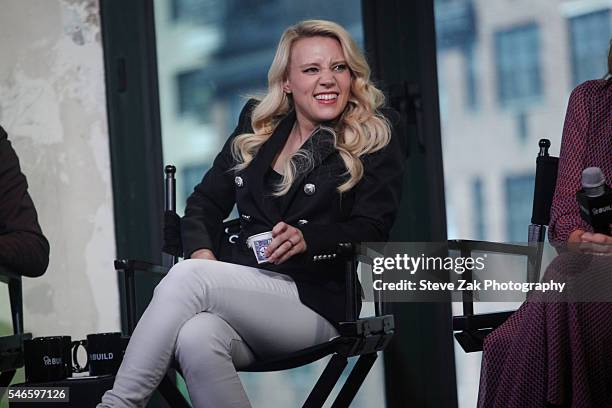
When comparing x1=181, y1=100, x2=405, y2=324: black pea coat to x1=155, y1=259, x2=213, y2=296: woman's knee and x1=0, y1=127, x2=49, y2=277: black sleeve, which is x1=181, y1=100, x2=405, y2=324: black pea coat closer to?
x1=155, y1=259, x2=213, y2=296: woman's knee

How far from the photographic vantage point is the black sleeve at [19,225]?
3.50 m

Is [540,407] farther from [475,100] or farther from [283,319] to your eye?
[475,100]

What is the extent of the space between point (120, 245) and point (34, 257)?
32.6 inches

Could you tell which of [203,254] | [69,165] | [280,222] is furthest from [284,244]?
[69,165]

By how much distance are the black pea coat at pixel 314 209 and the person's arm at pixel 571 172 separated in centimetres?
45

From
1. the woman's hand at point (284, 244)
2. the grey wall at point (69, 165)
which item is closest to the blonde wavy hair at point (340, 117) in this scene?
the woman's hand at point (284, 244)

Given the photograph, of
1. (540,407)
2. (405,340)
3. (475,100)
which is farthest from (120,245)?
(540,407)

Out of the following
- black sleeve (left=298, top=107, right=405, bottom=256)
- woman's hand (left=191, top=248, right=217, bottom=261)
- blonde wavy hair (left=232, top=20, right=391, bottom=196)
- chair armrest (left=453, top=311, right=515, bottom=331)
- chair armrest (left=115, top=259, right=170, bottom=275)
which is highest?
blonde wavy hair (left=232, top=20, right=391, bottom=196)

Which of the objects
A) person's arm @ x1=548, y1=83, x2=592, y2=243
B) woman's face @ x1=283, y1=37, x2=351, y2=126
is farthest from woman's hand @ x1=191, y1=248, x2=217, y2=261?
person's arm @ x1=548, y1=83, x2=592, y2=243

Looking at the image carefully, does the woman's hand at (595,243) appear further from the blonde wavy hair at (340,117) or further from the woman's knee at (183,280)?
the woman's knee at (183,280)

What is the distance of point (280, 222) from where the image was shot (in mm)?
2857

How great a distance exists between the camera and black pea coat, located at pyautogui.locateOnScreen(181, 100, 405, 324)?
2.93m

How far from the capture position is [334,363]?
2793mm

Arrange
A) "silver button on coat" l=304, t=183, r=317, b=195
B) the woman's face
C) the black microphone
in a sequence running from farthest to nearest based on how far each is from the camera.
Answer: the woman's face < "silver button on coat" l=304, t=183, r=317, b=195 < the black microphone
